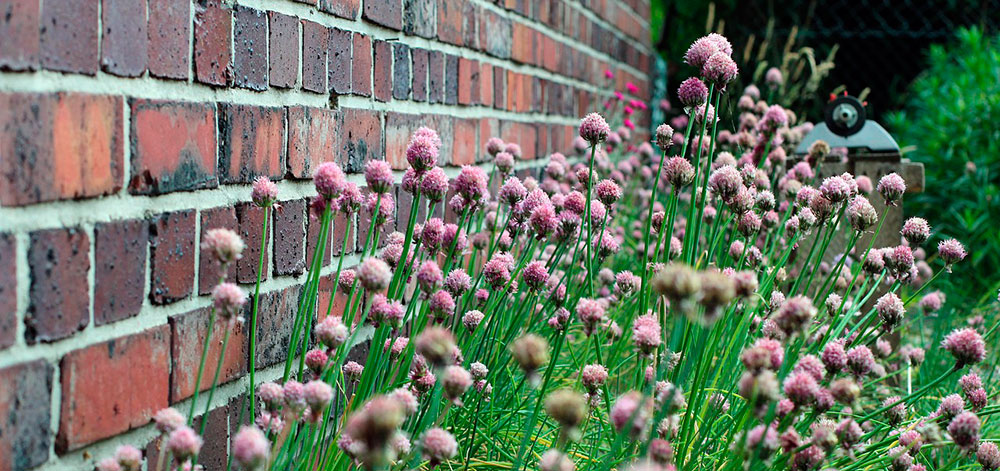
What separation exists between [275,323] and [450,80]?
808 millimetres

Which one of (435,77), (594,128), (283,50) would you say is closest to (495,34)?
(435,77)

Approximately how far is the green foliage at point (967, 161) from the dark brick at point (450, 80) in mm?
2685

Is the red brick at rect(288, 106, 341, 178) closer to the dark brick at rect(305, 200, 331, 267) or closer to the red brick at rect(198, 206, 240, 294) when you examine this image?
the dark brick at rect(305, 200, 331, 267)

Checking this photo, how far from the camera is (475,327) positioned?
135 centimetres

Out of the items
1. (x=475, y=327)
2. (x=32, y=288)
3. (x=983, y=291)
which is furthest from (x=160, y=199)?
(x=983, y=291)

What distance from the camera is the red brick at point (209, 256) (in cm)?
108

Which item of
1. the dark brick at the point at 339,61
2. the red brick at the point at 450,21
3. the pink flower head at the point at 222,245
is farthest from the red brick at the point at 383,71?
the pink flower head at the point at 222,245

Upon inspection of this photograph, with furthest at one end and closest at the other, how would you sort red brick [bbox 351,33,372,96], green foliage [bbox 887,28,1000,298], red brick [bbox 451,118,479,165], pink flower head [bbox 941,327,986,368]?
green foliage [bbox 887,28,1000,298]
red brick [bbox 451,118,479,165]
red brick [bbox 351,33,372,96]
pink flower head [bbox 941,327,986,368]

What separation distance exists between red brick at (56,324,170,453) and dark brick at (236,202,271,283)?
170 mm

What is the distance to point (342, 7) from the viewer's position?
141cm

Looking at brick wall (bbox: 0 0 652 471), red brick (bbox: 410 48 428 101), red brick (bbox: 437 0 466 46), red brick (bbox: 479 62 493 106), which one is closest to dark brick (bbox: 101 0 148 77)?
brick wall (bbox: 0 0 652 471)

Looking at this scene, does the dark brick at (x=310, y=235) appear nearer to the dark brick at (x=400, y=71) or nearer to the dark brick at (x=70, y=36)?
the dark brick at (x=400, y=71)

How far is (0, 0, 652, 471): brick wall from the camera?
2.69 feet

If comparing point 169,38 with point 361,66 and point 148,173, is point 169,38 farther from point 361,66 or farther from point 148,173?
point 361,66
